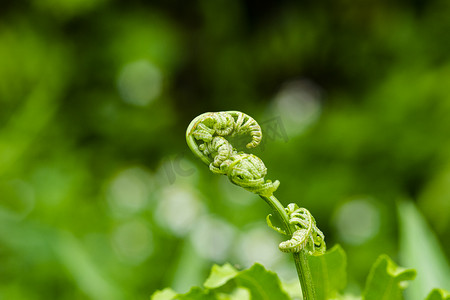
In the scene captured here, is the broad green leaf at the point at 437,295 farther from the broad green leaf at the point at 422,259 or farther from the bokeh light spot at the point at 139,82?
the bokeh light spot at the point at 139,82

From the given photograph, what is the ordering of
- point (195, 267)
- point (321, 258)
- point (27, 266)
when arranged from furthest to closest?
point (27, 266), point (195, 267), point (321, 258)

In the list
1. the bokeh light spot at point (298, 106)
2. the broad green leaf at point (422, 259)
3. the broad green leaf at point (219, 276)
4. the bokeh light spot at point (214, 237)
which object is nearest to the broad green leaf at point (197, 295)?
the broad green leaf at point (219, 276)

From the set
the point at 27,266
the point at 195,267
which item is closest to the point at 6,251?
the point at 27,266

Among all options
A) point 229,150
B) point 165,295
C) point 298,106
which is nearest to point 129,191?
point 298,106

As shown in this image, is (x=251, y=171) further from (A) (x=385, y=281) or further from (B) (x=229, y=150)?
(A) (x=385, y=281)

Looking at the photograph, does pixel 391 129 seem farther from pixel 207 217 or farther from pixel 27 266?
pixel 27 266
